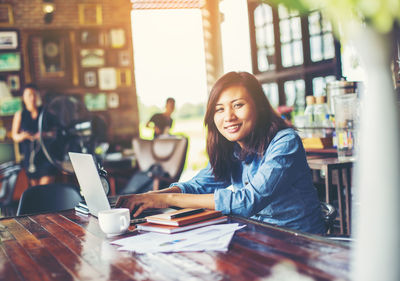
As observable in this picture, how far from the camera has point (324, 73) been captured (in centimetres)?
623

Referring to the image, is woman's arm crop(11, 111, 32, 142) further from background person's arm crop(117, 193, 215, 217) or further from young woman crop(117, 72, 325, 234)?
background person's arm crop(117, 193, 215, 217)

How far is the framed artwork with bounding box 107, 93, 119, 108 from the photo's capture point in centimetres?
786

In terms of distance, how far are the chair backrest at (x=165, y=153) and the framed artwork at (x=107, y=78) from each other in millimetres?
2756

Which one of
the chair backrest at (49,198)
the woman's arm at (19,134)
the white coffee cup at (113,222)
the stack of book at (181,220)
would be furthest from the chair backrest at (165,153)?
the white coffee cup at (113,222)

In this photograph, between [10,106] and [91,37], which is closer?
[10,106]

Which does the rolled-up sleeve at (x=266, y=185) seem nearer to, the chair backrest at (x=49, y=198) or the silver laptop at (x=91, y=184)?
the silver laptop at (x=91, y=184)

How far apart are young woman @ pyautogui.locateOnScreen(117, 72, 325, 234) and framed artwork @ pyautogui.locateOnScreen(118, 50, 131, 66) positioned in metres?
5.98

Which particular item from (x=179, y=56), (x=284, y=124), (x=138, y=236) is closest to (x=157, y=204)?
(x=138, y=236)

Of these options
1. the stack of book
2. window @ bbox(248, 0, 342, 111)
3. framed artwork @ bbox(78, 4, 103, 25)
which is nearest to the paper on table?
the stack of book

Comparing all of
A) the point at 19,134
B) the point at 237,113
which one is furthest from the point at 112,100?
the point at 237,113

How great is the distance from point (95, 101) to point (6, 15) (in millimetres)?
1868

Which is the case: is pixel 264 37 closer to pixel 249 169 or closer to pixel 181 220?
pixel 249 169

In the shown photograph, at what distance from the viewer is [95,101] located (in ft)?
25.5

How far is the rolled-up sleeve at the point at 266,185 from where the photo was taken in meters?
1.74
